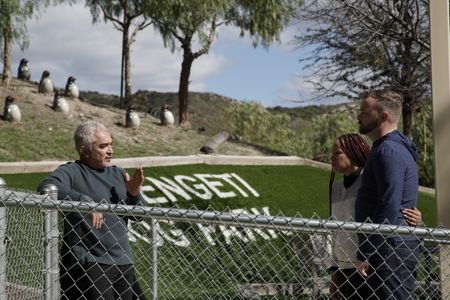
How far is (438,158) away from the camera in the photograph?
5777 mm

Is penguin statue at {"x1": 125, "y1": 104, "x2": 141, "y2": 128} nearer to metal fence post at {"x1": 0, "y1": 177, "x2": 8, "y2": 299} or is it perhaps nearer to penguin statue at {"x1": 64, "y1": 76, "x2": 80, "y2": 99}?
penguin statue at {"x1": 64, "y1": 76, "x2": 80, "y2": 99}

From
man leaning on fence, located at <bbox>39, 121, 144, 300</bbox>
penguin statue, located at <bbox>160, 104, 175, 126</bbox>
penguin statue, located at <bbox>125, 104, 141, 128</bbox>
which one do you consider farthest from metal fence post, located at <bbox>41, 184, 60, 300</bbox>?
penguin statue, located at <bbox>160, 104, 175, 126</bbox>

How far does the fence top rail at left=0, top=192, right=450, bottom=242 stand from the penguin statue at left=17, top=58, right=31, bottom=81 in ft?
72.3

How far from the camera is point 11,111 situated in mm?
19906

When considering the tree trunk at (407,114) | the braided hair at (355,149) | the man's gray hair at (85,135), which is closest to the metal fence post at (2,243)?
the man's gray hair at (85,135)

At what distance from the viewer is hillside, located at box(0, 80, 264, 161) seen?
18.5 meters

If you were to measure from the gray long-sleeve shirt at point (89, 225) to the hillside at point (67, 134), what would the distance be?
43.1 feet

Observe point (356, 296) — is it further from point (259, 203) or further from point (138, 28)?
point (138, 28)

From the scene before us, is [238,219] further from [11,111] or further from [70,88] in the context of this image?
[70,88]

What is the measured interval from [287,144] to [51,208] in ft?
165

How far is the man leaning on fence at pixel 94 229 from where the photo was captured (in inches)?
184

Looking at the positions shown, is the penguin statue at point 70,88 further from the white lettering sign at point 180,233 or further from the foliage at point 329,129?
the foliage at point 329,129

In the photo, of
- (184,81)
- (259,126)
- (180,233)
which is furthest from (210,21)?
(259,126)

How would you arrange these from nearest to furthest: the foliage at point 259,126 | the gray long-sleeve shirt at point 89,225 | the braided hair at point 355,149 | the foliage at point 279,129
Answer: the gray long-sleeve shirt at point 89,225
the braided hair at point 355,149
the foliage at point 259,126
the foliage at point 279,129
